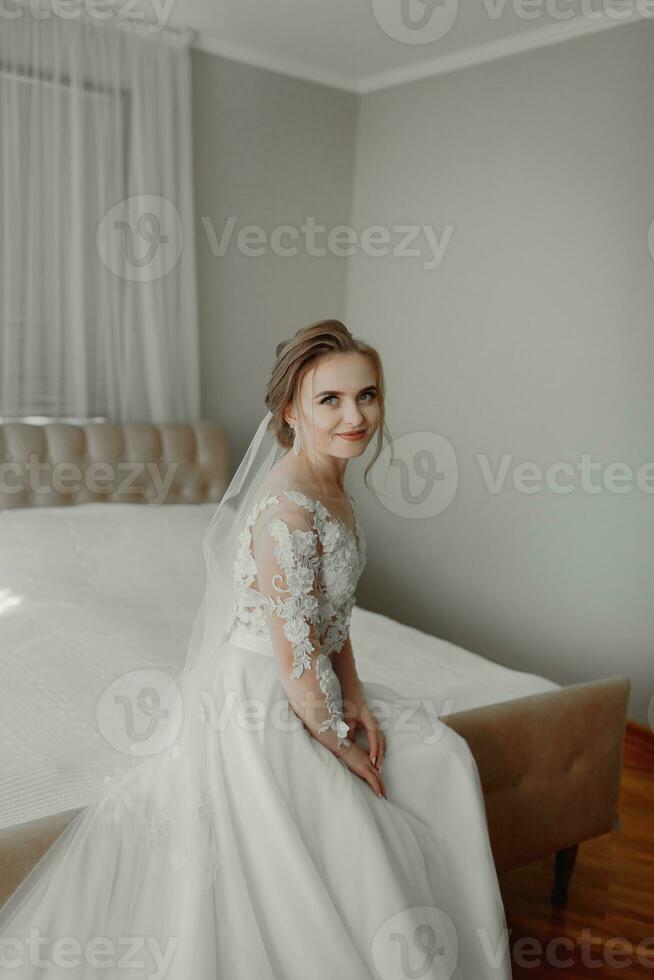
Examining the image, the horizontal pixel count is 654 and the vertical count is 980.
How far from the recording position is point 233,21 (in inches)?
151

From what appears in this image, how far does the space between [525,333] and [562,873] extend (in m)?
2.14

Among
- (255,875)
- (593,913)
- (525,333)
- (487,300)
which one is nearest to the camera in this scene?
(255,875)

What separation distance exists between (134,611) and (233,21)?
2.37 metres

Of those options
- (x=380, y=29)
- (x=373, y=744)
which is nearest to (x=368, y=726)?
(x=373, y=744)

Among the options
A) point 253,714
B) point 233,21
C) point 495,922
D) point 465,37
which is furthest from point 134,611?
point 465,37

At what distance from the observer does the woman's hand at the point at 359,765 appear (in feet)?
5.93

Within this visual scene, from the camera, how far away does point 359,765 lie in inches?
71.6

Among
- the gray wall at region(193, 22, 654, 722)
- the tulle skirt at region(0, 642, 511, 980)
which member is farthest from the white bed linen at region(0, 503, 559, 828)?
the gray wall at region(193, 22, 654, 722)

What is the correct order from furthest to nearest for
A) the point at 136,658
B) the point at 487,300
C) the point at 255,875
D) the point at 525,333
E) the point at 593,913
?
the point at 487,300
the point at 525,333
the point at 136,658
the point at 593,913
the point at 255,875

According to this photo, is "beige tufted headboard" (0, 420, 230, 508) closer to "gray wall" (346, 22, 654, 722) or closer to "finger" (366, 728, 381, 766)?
"gray wall" (346, 22, 654, 722)

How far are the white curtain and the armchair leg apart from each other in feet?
7.67

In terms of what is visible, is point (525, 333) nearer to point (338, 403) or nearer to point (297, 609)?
point (338, 403)

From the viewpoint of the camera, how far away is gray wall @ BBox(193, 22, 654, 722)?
3.61 m

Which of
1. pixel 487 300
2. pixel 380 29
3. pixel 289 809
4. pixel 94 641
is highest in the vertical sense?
pixel 380 29
